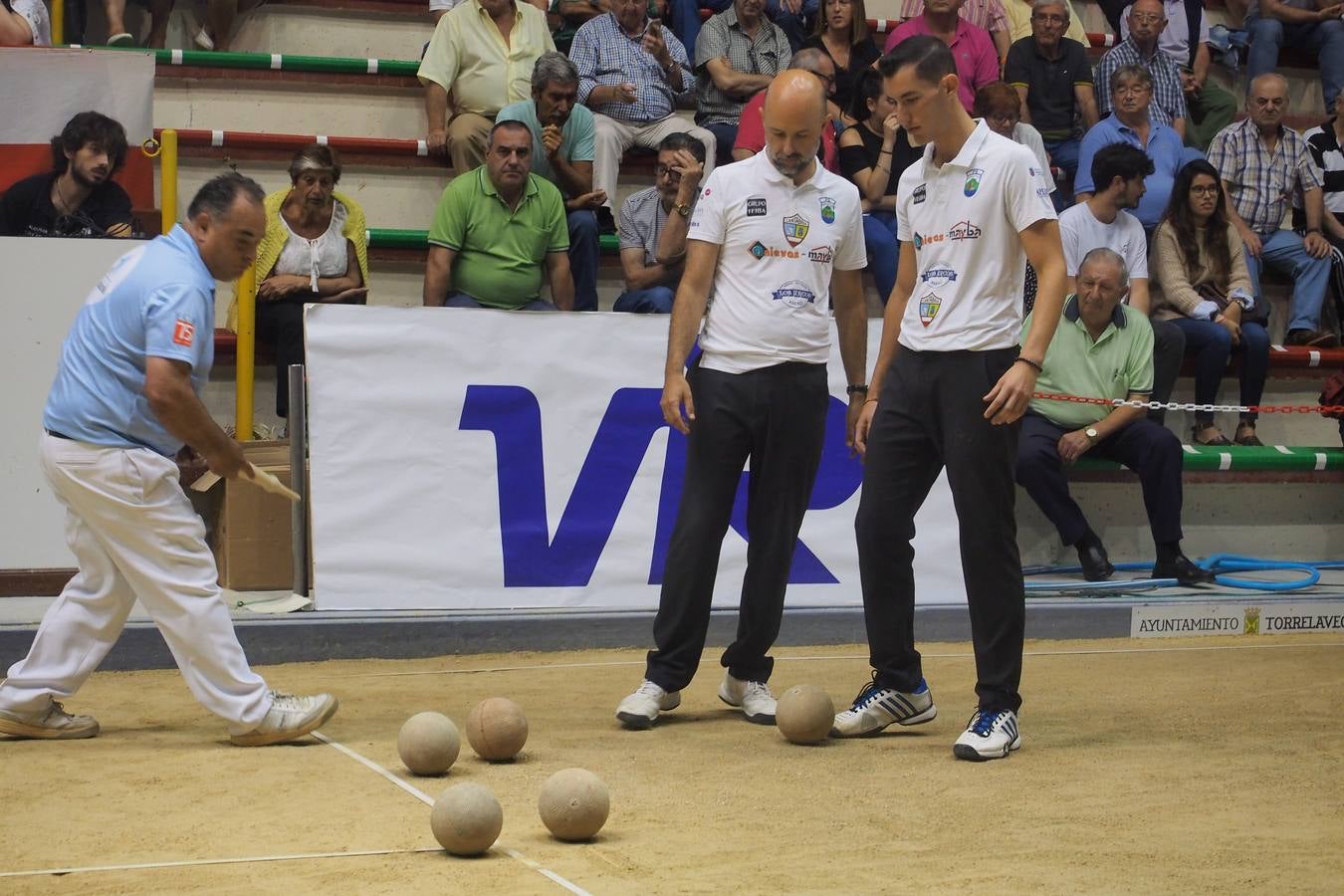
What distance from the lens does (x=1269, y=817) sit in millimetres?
4348

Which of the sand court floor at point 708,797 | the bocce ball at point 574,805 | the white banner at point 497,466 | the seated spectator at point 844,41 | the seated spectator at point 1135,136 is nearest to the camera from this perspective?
the sand court floor at point 708,797

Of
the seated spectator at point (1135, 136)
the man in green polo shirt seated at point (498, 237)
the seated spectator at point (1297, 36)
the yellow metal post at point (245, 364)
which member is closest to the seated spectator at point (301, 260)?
the yellow metal post at point (245, 364)

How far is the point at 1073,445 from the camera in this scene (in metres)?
8.63

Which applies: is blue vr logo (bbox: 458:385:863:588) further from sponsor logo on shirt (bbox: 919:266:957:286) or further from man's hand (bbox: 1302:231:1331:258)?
man's hand (bbox: 1302:231:1331:258)

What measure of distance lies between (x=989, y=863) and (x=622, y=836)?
3.08 ft

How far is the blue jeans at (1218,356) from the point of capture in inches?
385

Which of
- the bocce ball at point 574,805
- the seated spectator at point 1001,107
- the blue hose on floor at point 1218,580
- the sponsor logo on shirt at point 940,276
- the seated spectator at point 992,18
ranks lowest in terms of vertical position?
the blue hose on floor at point 1218,580

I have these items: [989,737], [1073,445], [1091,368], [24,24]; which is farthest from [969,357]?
[24,24]

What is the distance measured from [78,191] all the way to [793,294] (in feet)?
12.9

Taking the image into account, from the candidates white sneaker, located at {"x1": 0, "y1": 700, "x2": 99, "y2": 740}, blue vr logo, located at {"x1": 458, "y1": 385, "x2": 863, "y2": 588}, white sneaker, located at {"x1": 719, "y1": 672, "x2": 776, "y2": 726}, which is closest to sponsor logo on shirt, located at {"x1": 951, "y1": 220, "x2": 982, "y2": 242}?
white sneaker, located at {"x1": 719, "y1": 672, "x2": 776, "y2": 726}

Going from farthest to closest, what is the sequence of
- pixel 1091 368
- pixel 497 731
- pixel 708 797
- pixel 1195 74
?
pixel 1195 74, pixel 1091 368, pixel 497 731, pixel 708 797

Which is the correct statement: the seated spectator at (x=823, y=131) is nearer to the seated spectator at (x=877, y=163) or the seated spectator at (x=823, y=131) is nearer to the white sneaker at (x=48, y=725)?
the seated spectator at (x=877, y=163)

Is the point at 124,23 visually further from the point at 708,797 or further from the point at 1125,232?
the point at 708,797

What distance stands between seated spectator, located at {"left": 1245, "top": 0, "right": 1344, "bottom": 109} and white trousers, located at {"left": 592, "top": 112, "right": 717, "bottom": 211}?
4.80m
